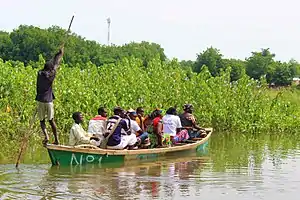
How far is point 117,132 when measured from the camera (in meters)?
13.1

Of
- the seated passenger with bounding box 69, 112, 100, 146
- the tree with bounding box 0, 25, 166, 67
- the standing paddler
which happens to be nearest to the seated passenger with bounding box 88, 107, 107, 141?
the seated passenger with bounding box 69, 112, 100, 146

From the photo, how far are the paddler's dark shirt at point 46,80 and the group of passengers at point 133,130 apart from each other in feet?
3.06

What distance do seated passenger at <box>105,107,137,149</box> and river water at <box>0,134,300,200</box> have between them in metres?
0.51

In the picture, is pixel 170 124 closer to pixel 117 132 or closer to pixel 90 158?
pixel 117 132

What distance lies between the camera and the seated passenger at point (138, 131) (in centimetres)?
1417

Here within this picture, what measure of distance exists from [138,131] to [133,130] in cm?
28

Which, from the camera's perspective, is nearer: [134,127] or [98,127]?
[98,127]

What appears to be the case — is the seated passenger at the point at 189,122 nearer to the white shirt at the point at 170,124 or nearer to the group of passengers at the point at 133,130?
the group of passengers at the point at 133,130

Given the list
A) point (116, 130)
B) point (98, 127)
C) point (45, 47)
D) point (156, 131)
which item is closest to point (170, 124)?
point (156, 131)

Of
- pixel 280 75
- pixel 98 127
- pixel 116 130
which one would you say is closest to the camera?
pixel 116 130

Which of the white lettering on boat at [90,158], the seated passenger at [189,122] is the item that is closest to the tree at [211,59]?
the seated passenger at [189,122]

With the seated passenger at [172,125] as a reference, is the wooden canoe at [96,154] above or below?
below

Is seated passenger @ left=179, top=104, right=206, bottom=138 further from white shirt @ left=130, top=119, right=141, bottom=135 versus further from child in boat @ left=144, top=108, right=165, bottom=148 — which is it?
white shirt @ left=130, top=119, right=141, bottom=135

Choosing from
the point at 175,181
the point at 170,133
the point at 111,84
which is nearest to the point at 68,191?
the point at 175,181
